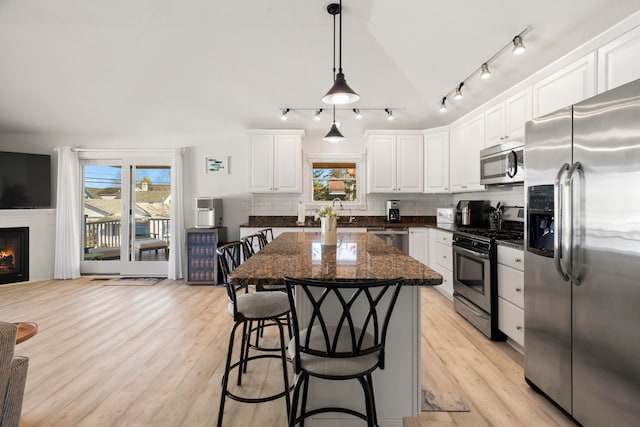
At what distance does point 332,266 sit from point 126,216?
5044mm

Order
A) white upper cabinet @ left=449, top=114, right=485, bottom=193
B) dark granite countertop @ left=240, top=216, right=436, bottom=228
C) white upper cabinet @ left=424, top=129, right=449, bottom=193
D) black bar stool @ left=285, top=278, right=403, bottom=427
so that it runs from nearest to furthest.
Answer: black bar stool @ left=285, top=278, right=403, bottom=427 → white upper cabinet @ left=449, top=114, right=485, bottom=193 → white upper cabinet @ left=424, top=129, right=449, bottom=193 → dark granite countertop @ left=240, top=216, right=436, bottom=228

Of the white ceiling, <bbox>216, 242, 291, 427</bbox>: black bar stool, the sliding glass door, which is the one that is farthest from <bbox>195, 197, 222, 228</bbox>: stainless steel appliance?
<bbox>216, 242, 291, 427</bbox>: black bar stool

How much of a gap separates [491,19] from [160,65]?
355 cm

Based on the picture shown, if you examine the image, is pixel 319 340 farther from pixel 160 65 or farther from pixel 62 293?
pixel 62 293

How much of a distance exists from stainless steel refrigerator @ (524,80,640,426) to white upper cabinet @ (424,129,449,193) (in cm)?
276

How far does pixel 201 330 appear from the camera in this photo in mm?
Answer: 3195

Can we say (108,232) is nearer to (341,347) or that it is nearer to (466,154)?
(341,347)

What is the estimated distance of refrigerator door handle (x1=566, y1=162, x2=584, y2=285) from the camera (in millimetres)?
1739

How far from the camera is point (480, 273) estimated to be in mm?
3090

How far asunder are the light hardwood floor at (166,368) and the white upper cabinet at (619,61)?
2.08 metres

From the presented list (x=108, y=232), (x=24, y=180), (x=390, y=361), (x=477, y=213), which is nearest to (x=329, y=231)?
(x=390, y=361)

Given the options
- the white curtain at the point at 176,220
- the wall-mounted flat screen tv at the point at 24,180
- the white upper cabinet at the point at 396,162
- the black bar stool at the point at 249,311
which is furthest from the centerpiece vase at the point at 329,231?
the wall-mounted flat screen tv at the point at 24,180

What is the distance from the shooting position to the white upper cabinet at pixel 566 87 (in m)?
2.34

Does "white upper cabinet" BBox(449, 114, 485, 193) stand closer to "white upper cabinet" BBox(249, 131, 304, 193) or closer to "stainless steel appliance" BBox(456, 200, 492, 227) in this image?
"stainless steel appliance" BBox(456, 200, 492, 227)
